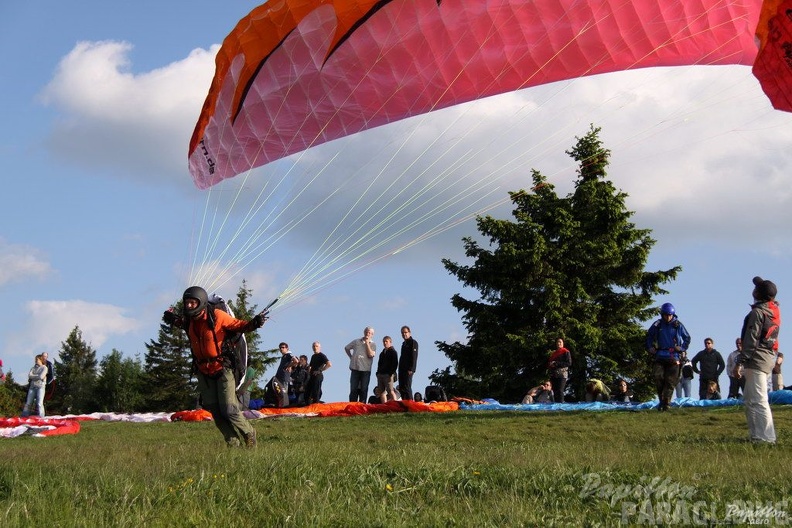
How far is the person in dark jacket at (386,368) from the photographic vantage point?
53.0ft

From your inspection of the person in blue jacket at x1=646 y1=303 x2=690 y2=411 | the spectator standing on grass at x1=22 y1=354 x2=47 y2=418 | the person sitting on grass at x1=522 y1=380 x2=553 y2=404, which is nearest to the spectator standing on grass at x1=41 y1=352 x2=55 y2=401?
the spectator standing on grass at x1=22 y1=354 x2=47 y2=418

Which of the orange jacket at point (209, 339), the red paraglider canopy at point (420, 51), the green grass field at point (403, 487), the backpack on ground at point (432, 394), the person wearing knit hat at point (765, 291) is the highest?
the red paraglider canopy at point (420, 51)

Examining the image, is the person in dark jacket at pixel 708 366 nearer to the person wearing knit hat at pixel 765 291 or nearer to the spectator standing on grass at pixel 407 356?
the spectator standing on grass at pixel 407 356

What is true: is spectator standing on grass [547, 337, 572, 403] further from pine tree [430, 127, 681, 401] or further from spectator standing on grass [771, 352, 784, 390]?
pine tree [430, 127, 681, 401]

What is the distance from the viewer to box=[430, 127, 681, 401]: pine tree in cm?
2548

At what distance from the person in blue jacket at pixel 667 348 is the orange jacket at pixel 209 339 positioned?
6608 mm

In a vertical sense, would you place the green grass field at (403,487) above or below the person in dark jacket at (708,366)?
below

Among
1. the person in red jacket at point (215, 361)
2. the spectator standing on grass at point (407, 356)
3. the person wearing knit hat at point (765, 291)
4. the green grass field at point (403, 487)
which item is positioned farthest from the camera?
the spectator standing on grass at point (407, 356)

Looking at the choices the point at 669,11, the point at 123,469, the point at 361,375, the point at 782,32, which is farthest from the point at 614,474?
the point at 361,375

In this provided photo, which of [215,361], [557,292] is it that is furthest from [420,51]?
[557,292]

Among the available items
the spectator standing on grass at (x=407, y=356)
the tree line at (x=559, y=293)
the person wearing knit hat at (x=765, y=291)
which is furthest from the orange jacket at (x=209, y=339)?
the tree line at (x=559, y=293)

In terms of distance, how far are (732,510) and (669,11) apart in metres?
6.23

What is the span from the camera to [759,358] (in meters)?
8.17

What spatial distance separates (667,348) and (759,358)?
3.75 meters
